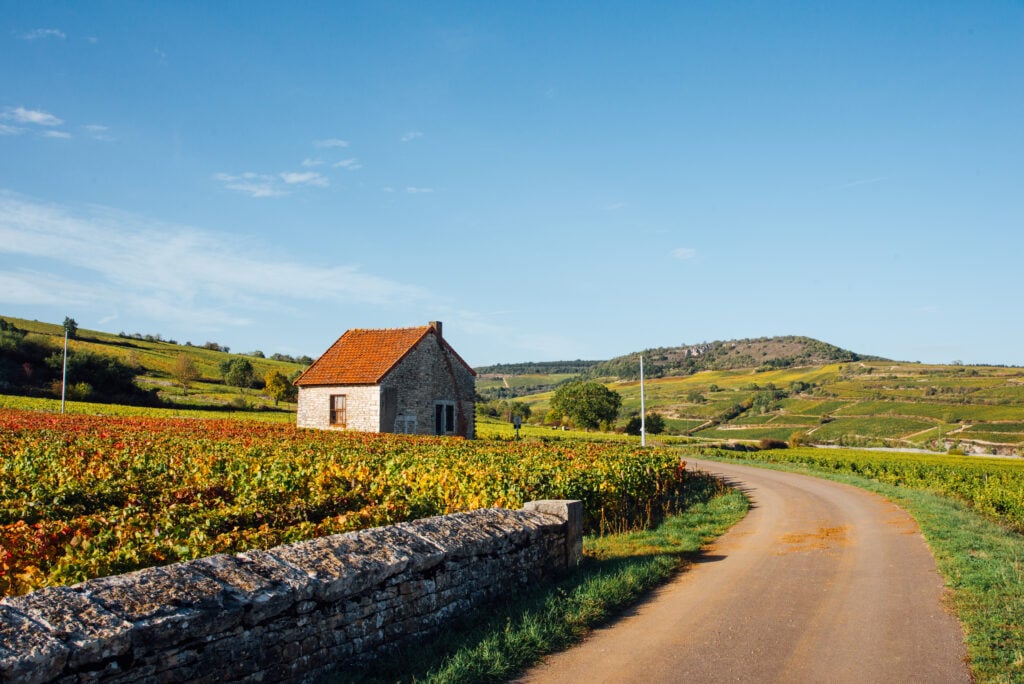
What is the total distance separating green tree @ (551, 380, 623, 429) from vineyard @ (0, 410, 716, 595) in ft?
170

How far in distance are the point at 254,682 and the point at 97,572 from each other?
218 cm

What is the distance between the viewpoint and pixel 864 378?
4921 inches

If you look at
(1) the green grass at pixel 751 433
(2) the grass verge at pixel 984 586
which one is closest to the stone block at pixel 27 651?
(2) the grass verge at pixel 984 586

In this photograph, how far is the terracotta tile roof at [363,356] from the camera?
36812mm

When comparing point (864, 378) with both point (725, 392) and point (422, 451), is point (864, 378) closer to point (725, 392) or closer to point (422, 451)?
point (725, 392)

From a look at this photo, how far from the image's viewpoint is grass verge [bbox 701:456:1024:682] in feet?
21.1

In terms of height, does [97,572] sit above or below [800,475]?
above

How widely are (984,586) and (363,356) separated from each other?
3299cm

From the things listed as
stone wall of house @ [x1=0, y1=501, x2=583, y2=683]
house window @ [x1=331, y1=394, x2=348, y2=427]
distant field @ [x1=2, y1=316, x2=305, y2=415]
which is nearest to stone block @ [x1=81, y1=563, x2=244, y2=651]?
stone wall of house @ [x1=0, y1=501, x2=583, y2=683]

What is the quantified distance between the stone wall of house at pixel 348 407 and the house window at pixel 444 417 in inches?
170

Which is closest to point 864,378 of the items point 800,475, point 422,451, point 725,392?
point 725,392

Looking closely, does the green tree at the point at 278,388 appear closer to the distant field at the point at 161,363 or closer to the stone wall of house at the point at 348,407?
the distant field at the point at 161,363

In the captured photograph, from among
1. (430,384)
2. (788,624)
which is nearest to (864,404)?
(430,384)

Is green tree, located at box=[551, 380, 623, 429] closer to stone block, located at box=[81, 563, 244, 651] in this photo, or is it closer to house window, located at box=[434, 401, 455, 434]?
house window, located at box=[434, 401, 455, 434]
